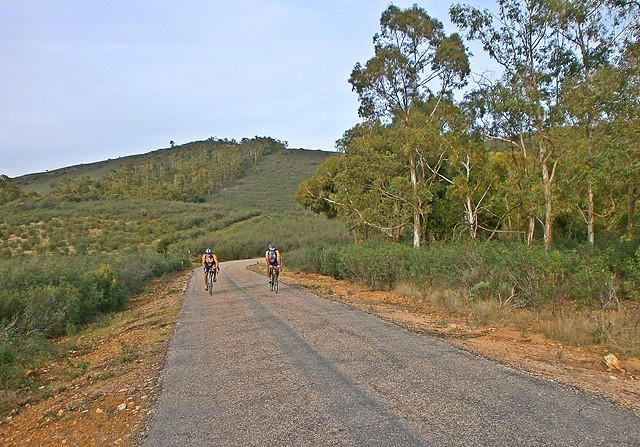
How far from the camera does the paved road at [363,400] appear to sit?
3.95 metres

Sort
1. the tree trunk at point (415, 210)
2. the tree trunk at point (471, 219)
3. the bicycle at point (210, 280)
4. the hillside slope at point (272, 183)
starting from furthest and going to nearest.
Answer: the hillside slope at point (272, 183) → the tree trunk at point (471, 219) → the tree trunk at point (415, 210) → the bicycle at point (210, 280)

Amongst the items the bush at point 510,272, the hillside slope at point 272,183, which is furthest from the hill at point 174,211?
the bush at point 510,272

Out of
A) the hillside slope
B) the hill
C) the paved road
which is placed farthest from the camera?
the hillside slope

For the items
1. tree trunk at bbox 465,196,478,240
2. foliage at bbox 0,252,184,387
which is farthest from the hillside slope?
foliage at bbox 0,252,184,387

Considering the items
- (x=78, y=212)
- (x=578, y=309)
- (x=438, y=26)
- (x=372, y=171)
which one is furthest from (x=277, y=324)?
(x=78, y=212)

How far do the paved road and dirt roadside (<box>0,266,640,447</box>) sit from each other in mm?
352

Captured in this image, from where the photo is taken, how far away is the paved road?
395cm

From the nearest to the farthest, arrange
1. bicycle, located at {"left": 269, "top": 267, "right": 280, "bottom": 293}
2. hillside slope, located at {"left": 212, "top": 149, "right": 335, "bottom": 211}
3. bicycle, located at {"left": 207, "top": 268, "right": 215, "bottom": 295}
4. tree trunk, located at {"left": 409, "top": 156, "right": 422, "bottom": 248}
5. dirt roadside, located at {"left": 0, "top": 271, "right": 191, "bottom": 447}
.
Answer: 1. dirt roadside, located at {"left": 0, "top": 271, "right": 191, "bottom": 447}
2. bicycle, located at {"left": 269, "top": 267, "right": 280, "bottom": 293}
3. bicycle, located at {"left": 207, "top": 268, "right": 215, "bottom": 295}
4. tree trunk, located at {"left": 409, "top": 156, "right": 422, "bottom": 248}
5. hillside slope, located at {"left": 212, "top": 149, "right": 335, "bottom": 211}

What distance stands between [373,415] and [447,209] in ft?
71.4

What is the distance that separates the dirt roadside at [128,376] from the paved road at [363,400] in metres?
0.35

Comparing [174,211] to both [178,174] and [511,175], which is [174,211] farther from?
[511,175]

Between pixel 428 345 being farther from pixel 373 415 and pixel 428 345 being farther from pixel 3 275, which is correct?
pixel 3 275

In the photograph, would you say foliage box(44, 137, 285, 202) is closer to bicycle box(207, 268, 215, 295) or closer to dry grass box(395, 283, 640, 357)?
bicycle box(207, 268, 215, 295)

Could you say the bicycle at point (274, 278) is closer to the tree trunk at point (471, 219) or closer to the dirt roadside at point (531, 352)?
the dirt roadside at point (531, 352)
